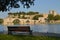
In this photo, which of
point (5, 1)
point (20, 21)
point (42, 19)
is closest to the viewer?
point (5, 1)

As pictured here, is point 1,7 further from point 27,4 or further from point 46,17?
point 46,17

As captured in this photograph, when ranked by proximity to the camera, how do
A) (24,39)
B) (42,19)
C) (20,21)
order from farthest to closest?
(42,19) < (20,21) < (24,39)

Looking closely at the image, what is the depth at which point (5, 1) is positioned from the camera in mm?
14117

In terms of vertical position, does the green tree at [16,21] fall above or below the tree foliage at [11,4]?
below

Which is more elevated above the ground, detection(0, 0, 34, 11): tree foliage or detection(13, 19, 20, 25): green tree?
detection(0, 0, 34, 11): tree foliage

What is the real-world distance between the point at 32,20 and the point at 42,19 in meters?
6.02

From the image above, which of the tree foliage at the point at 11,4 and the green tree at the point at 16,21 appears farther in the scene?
the green tree at the point at 16,21

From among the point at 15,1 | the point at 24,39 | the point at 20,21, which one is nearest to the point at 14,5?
the point at 15,1

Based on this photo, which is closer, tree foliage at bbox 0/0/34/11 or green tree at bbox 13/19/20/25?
tree foliage at bbox 0/0/34/11

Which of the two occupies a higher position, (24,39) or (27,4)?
(27,4)

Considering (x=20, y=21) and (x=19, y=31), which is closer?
(x=19, y=31)

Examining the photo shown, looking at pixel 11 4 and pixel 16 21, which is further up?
pixel 11 4

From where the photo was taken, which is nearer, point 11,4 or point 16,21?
point 11,4

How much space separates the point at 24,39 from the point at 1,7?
487cm
